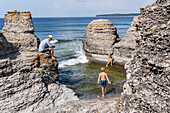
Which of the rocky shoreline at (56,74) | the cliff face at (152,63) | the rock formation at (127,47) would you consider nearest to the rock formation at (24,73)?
the rocky shoreline at (56,74)

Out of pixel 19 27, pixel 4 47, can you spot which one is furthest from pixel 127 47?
pixel 4 47

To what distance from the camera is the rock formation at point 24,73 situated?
279 inches

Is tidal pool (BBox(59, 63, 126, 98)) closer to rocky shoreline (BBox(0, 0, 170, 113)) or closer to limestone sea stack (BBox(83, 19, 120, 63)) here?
rocky shoreline (BBox(0, 0, 170, 113))

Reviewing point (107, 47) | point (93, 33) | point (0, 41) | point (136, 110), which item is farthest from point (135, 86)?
point (93, 33)

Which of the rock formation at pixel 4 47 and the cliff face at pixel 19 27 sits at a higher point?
the cliff face at pixel 19 27

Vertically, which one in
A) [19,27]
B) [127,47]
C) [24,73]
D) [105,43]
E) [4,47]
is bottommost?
[127,47]

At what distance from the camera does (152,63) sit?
12.6ft

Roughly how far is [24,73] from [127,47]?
41.7ft

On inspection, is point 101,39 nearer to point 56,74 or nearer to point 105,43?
point 105,43

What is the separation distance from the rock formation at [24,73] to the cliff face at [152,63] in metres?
4.64

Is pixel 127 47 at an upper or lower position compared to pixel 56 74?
upper

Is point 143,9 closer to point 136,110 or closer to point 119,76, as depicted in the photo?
point 136,110

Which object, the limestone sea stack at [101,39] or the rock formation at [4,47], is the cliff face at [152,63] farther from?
the limestone sea stack at [101,39]

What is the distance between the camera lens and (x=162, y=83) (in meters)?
3.61
